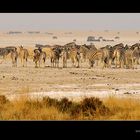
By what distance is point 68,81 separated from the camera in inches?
332

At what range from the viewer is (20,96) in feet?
20.3

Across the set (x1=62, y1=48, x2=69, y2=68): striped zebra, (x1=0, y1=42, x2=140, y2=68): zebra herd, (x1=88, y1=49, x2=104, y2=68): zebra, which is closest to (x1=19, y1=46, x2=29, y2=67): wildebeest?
(x1=0, y1=42, x2=140, y2=68): zebra herd

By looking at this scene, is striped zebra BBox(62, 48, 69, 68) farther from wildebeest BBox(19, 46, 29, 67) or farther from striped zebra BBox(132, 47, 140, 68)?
striped zebra BBox(132, 47, 140, 68)

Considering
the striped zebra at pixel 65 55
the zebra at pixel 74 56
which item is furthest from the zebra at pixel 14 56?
the zebra at pixel 74 56

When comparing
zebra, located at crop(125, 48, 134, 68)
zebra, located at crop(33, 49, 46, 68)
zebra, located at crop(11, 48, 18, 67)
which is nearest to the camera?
zebra, located at crop(125, 48, 134, 68)

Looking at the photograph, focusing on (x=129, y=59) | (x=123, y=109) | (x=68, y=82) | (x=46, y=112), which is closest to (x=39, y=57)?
(x=129, y=59)

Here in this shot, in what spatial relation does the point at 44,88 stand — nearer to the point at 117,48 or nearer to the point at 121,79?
the point at 121,79

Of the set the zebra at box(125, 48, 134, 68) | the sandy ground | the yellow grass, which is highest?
the zebra at box(125, 48, 134, 68)

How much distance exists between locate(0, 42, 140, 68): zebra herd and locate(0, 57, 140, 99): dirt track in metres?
0.14

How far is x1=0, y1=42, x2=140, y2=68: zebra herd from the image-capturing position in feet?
32.6

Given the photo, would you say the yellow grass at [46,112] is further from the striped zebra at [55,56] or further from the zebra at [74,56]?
the zebra at [74,56]
